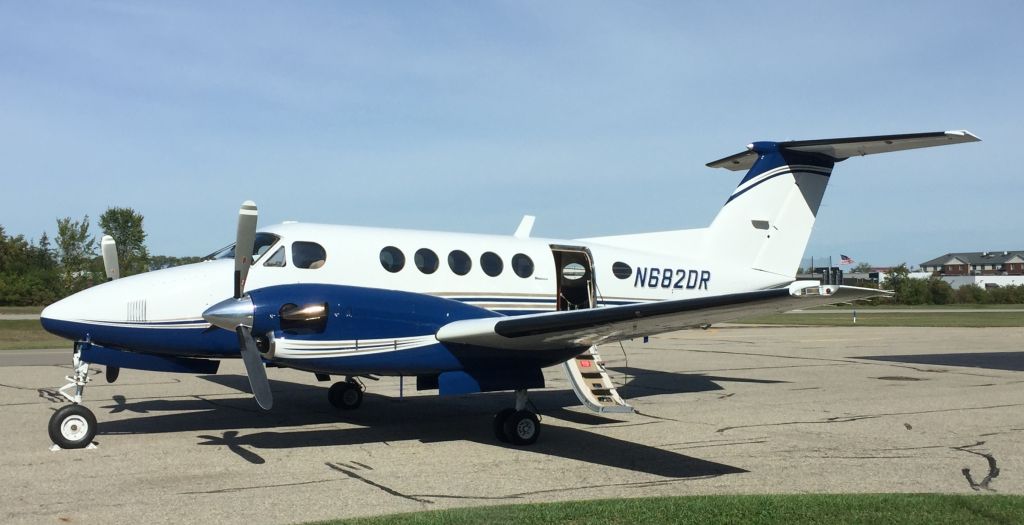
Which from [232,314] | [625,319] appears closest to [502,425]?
[625,319]

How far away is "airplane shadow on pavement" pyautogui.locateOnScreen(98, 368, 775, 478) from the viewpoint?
913 centimetres

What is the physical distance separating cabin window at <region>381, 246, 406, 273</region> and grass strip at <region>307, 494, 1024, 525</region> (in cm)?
479

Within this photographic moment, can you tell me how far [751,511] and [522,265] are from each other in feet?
19.8

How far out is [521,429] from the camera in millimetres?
9875

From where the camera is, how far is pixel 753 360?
21125 mm

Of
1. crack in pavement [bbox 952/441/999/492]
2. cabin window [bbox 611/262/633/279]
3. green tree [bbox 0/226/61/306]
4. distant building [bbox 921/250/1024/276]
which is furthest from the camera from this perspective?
distant building [bbox 921/250/1024/276]

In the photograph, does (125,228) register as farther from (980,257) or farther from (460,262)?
(980,257)

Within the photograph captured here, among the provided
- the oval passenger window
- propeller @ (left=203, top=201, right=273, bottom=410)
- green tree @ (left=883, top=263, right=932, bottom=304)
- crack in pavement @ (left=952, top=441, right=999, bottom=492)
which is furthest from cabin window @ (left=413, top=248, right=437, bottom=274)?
green tree @ (left=883, top=263, right=932, bottom=304)

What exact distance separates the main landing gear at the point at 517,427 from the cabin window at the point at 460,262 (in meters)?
2.25

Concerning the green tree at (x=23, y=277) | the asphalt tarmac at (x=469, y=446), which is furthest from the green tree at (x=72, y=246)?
the asphalt tarmac at (x=469, y=446)

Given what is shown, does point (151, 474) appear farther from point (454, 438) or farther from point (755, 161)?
point (755, 161)

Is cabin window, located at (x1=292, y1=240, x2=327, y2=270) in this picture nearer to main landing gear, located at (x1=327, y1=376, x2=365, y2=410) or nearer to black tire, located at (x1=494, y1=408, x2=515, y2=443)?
main landing gear, located at (x1=327, y1=376, x2=365, y2=410)

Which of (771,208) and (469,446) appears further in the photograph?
(771,208)

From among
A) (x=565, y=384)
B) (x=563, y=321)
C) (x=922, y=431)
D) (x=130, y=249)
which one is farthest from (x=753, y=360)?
(x=130, y=249)
